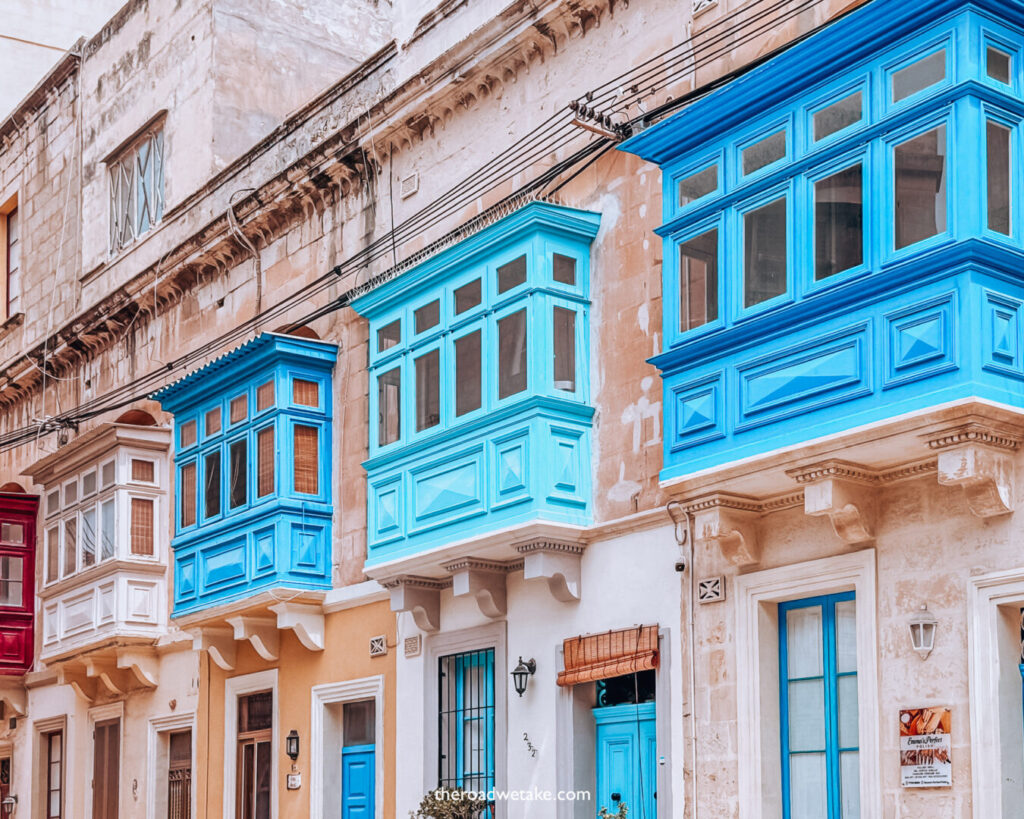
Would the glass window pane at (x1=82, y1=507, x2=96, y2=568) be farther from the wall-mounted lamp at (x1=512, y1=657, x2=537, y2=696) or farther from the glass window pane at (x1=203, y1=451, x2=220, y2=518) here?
the wall-mounted lamp at (x1=512, y1=657, x2=537, y2=696)

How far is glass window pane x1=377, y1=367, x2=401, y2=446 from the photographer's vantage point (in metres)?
14.3

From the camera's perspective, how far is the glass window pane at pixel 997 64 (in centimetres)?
959

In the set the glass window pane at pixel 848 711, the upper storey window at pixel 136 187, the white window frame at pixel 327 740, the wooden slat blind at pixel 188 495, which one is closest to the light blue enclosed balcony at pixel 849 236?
the glass window pane at pixel 848 711

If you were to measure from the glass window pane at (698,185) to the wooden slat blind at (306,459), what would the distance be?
5731 mm

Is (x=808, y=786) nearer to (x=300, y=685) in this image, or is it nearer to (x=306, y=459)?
(x=300, y=685)

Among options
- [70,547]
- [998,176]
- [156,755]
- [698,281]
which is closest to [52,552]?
[70,547]

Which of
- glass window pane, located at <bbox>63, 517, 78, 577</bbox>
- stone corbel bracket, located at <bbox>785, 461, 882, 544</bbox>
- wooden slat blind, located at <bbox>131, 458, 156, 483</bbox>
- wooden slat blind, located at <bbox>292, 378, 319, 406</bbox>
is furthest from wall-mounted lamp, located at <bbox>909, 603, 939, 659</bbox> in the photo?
glass window pane, located at <bbox>63, 517, 78, 577</bbox>

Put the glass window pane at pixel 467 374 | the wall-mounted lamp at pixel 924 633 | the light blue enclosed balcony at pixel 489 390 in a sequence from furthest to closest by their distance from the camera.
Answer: the glass window pane at pixel 467 374 < the light blue enclosed balcony at pixel 489 390 < the wall-mounted lamp at pixel 924 633

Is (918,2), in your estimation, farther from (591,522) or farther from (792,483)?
(591,522)

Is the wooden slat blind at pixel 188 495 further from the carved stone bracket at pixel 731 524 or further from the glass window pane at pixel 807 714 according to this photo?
the glass window pane at pixel 807 714

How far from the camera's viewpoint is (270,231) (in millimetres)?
17500

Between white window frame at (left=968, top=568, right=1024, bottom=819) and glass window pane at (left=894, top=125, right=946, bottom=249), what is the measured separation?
82.6 inches

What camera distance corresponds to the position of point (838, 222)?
10.1 meters

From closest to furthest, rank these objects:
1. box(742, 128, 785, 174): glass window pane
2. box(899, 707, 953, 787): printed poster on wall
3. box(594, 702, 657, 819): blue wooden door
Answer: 1. box(899, 707, 953, 787): printed poster on wall
2. box(742, 128, 785, 174): glass window pane
3. box(594, 702, 657, 819): blue wooden door
